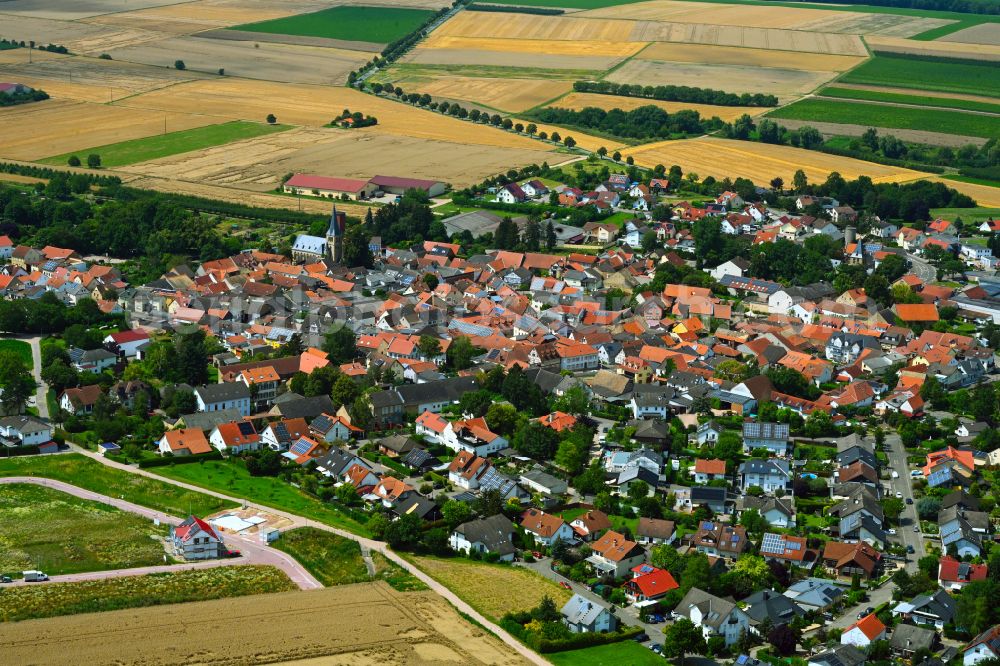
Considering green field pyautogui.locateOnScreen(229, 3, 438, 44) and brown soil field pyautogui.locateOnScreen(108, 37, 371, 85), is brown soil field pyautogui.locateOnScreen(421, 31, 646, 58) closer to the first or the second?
green field pyautogui.locateOnScreen(229, 3, 438, 44)

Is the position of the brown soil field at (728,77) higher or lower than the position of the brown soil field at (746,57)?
lower

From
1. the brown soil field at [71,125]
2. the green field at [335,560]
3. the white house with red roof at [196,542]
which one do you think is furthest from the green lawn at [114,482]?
the brown soil field at [71,125]

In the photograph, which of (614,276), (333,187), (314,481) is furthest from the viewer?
(333,187)

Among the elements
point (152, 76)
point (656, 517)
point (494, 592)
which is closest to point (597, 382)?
point (656, 517)

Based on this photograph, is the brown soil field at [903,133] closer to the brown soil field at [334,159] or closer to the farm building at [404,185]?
the brown soil field at [334,159]

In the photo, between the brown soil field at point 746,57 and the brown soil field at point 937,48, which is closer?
the brown soil field at point 746,57

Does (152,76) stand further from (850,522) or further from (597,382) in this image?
(850,522)

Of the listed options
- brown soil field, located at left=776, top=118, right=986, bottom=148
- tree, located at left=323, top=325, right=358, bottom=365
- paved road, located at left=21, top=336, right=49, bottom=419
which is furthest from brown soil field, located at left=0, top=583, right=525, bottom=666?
brown soil field, located at left=776, top=118, right=986, bottom=148
